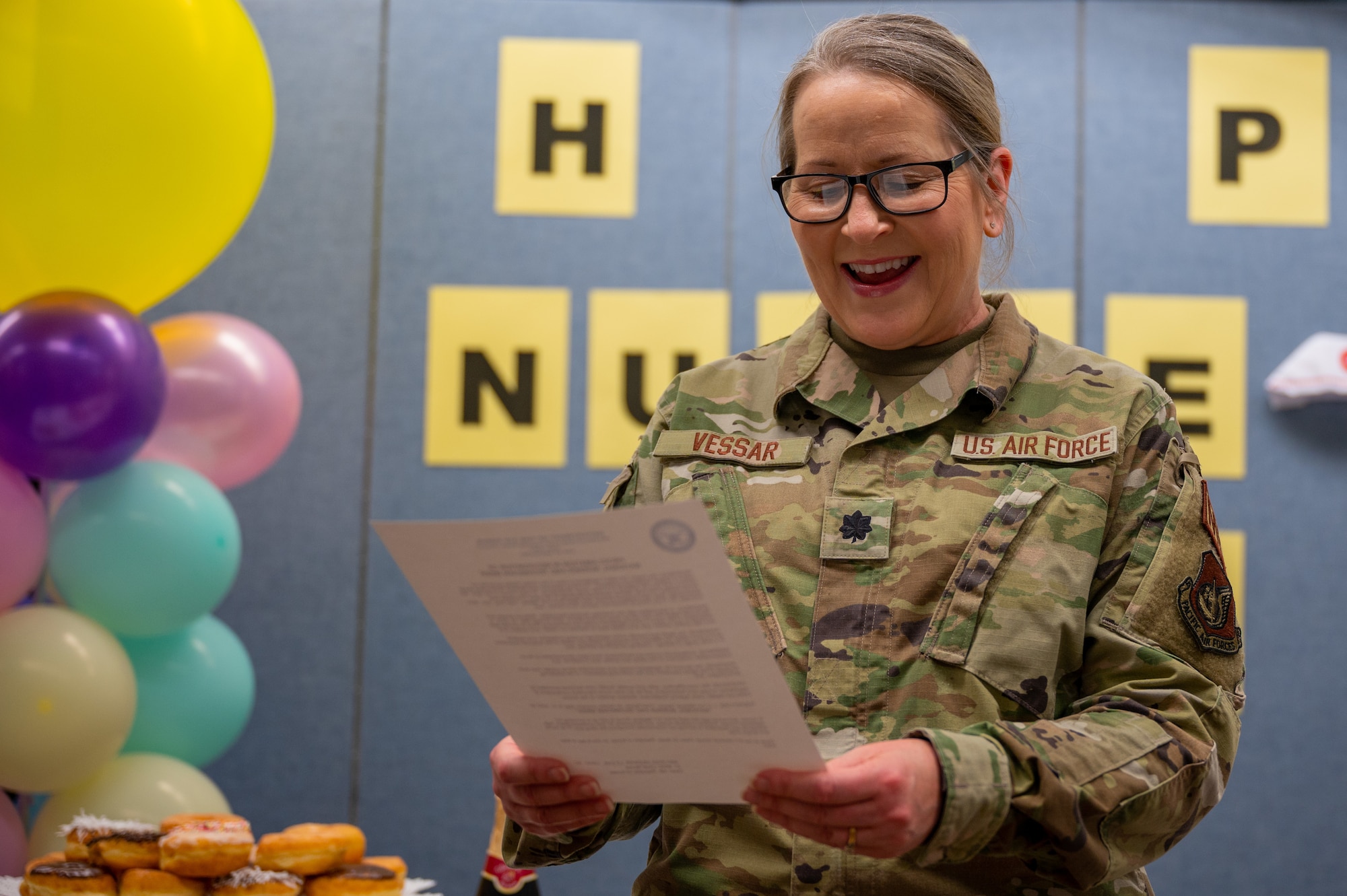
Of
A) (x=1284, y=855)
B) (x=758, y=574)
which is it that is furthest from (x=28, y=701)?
(x=1284, y=855)

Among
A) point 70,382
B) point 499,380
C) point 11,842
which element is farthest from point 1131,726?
point 499,380

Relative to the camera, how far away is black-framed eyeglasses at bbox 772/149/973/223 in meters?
1.13

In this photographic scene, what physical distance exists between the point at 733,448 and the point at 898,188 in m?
0.28

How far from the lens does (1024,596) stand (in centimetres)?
103

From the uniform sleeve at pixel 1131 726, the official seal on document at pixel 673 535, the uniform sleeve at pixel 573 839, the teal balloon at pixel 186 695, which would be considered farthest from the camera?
the teal balloon at pixel 186 695

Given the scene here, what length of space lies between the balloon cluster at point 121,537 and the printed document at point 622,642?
1511 mm

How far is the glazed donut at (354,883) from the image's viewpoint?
1.67m

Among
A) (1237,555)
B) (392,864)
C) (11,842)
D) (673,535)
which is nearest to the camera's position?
(673,535)

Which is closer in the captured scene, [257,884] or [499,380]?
[257,884]

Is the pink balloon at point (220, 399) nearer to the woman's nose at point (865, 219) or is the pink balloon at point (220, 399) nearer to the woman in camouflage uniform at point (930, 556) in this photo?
the woman in camouflage uniform at point (930, 556)

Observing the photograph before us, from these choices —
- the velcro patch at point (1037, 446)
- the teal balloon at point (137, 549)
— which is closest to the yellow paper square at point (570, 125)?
the teal balloon at point (137, 549)

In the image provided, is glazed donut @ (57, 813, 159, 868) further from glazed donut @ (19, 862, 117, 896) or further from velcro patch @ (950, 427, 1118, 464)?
velcro patch @ (950, 427, 1118, 464)

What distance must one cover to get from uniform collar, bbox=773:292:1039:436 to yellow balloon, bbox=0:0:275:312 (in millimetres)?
1398

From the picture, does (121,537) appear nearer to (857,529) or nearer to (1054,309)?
(857,529)
